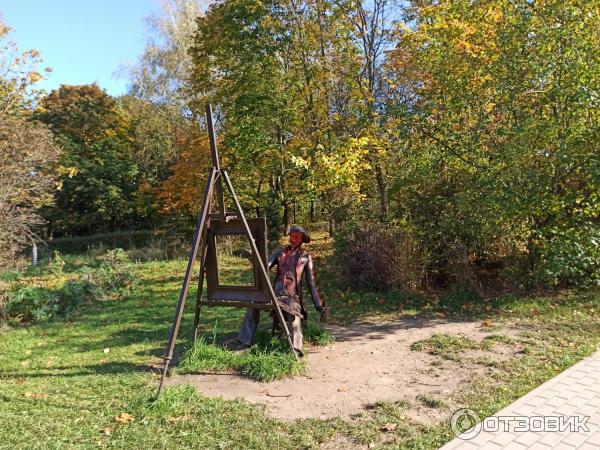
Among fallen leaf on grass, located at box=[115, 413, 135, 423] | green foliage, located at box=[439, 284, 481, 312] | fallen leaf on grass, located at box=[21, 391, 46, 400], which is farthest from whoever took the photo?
green foliage, located at box=[439, 284, 481, 312]

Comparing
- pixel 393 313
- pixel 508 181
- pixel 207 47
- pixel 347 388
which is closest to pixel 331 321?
pixel 393 313

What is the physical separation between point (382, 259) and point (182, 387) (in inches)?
228

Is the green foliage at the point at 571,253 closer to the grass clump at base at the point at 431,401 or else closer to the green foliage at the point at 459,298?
the green foliage at the point at 459,298

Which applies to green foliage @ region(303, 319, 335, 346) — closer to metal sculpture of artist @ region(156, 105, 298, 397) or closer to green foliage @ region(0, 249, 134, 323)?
metal sculpture of artist @ region(156, 105, 298, 397)

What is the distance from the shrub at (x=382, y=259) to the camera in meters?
9.49

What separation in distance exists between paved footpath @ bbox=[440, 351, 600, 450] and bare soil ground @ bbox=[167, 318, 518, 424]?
49 cm

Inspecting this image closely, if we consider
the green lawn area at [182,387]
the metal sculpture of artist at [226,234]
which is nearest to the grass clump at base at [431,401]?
the green lawn area at [182,387]

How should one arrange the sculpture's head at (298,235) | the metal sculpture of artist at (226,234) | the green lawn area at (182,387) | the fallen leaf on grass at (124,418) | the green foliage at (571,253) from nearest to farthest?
1. the green lawn area at (182,387)
2. the fallen leaf on grass at (124,418)
3. the metal sculpture of artist at (226,234)
4. the sculpture's head at (298,235)
5. the green foliage at (571,253)

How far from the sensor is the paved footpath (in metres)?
3.59

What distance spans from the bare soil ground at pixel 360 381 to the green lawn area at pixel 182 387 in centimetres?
17

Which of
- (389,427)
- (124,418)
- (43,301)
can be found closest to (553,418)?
(389,427)

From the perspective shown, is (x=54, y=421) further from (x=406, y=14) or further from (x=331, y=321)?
(x=406, y=14)

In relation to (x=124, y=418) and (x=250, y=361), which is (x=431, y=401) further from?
(x=124, y=418)

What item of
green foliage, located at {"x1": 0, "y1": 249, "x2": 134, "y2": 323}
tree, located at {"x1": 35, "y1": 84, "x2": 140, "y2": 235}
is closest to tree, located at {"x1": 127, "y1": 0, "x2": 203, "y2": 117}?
tree, located at {"x1": 35, "y1": 84, "x2": 140, "y2": 235}
